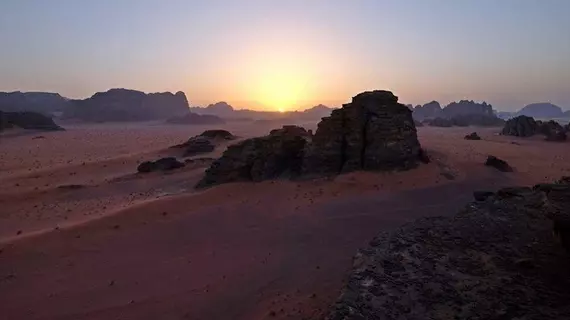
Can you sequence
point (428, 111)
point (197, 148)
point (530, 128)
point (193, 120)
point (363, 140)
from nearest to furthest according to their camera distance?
point (363, 140) → point (197, 148) → point (530, 128) → point (193, 120) → point (428, 111)

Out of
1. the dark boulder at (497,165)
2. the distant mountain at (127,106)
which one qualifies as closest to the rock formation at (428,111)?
the distant mountain at (127,106)

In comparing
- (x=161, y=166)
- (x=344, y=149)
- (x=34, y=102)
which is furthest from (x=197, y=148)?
(x=34, y=102)

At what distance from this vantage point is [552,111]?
637 feet

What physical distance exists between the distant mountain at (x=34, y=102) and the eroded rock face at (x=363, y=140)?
397 ft

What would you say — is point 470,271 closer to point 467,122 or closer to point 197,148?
point 197,148

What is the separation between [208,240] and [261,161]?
7254mm

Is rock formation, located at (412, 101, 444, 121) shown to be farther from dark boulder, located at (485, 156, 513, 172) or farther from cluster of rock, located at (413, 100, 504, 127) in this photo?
dark boulder, located at (485, 156, 513, 172)

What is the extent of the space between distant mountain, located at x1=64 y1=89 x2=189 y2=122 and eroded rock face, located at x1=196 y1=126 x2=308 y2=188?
102218mm

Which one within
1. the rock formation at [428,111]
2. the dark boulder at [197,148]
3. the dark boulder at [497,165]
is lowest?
the dark boulder at [197,148]

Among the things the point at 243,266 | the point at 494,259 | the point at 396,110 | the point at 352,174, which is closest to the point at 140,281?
the point at 243,266

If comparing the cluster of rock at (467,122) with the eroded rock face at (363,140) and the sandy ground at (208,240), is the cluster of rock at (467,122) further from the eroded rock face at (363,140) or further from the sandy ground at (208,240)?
the eroded rock face at (363,140)

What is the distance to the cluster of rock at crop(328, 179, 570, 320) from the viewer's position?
17.7 feet

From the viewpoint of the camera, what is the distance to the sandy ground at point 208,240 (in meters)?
8.42

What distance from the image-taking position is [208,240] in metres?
11.7
